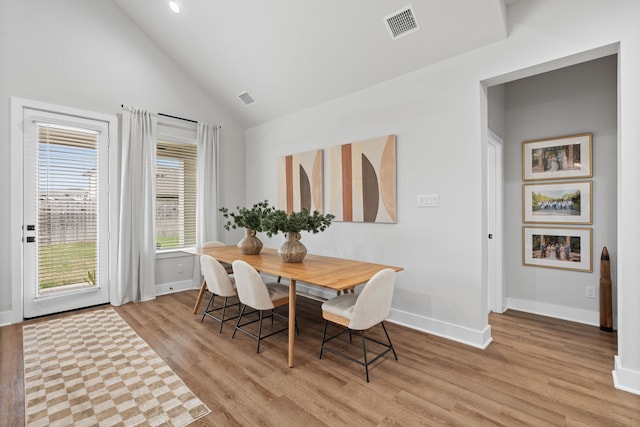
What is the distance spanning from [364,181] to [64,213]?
350 centimetres

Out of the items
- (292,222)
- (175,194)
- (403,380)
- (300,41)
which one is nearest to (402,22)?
(300,41)

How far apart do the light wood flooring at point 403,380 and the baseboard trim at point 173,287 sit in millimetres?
1310

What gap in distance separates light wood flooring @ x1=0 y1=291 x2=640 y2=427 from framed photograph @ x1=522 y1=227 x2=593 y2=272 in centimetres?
63

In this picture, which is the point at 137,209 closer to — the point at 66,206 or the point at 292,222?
the point at 66,206

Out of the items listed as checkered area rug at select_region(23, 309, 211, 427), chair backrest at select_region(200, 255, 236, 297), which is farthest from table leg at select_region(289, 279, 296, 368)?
chair backrest at select_region(200, 255, 236, 297)

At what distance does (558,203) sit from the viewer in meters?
3.36

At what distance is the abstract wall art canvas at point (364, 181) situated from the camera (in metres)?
3.32

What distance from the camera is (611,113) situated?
3.05 m

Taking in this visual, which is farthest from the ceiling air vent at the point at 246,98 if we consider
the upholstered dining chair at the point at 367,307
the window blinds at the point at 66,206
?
the upholstered dining chair at the point at 367,307

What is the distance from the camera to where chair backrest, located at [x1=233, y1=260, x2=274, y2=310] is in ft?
8.25

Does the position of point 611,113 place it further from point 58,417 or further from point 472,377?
point 58,417

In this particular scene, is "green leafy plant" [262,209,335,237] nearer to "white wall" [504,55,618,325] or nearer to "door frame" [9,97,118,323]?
"white wall" [504,55,618,325]

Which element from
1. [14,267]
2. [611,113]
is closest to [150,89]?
[14,267]

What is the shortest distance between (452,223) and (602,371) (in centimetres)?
149
